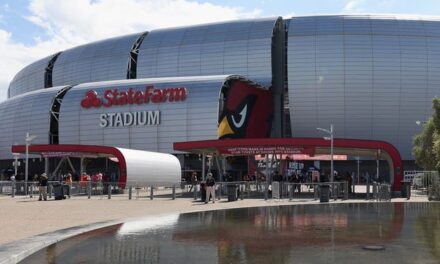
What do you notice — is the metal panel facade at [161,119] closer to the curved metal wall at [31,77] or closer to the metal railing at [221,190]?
the curved metal wall at [31,77]

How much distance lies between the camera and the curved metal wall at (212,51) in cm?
8656

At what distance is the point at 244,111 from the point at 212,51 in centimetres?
1494

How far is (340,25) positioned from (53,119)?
48.2m

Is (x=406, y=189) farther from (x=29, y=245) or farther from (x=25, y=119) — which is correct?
(x=25, y=119)

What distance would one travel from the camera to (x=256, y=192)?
1522 inches

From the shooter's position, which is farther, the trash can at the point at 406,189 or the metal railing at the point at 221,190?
the trash can at the point at 406,189

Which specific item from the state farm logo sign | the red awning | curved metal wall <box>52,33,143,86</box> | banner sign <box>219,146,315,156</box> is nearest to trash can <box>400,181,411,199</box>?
the red awning

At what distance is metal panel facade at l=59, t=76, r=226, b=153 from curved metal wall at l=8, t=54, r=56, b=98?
31.0 metres

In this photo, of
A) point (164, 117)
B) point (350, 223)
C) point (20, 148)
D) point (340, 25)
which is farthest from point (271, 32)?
point (350, 223)

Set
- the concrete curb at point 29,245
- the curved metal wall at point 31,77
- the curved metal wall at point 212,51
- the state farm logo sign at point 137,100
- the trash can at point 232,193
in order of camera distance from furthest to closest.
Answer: the curved metal wall at point 31,77, the curved metal wall at point 212,51, the state farm logo sign at point 137,100, the trash can at point 232,193, the concrete curb at point 29,245

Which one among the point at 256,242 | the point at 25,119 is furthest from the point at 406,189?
the point at 25,119

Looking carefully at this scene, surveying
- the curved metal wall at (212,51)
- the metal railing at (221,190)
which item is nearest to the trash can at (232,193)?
the metal railing at (221,190)

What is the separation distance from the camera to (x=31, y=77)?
364ft

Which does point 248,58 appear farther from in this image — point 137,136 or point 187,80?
point 137,136
